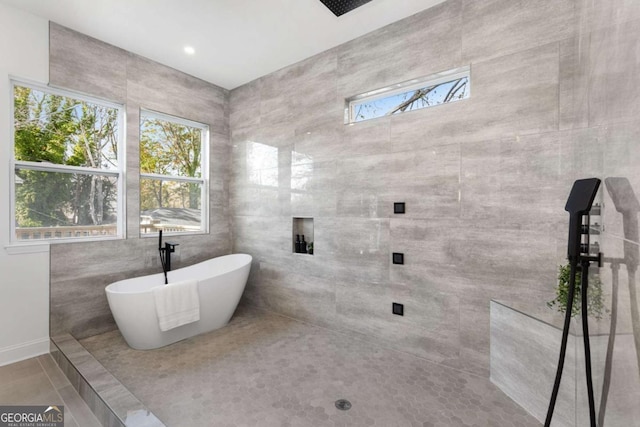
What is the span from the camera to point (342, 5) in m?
2.33

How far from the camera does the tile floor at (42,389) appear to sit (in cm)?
182

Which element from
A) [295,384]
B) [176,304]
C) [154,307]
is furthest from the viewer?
[176,304]

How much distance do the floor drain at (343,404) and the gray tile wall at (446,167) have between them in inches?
35.4

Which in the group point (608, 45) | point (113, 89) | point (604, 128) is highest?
point (113, 89)

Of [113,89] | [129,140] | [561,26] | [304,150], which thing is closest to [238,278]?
[304,150]

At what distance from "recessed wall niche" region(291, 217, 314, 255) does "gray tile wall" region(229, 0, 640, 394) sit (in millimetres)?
107

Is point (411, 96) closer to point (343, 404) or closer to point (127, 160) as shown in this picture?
point (343, 404)

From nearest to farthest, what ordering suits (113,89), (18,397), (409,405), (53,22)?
(409,405)
(18,397)
(53,22)
(113,89)

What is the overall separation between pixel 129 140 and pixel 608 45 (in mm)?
3763

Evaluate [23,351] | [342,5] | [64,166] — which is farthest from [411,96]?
[23,351]

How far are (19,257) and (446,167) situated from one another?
146 inches

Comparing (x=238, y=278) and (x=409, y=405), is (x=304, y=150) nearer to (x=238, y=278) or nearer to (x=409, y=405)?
(x=238, y=278)

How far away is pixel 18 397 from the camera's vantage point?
1.97m

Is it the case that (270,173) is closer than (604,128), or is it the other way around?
(604,128)
